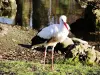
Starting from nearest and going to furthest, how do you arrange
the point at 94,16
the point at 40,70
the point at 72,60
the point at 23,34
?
the point at 40,70 < the point at 72,60 < the point at 23,34 < the point at 94,16

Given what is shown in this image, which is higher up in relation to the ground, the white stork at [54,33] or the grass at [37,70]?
the white stork at [54,33]

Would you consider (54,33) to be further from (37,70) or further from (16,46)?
(16,46)

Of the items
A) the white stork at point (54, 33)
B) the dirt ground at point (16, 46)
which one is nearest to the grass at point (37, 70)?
the white stork at point (54, 33)

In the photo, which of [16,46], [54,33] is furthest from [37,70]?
Answer: [16,46]

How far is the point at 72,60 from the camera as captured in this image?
12.2 meters

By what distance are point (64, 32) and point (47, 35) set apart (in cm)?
53

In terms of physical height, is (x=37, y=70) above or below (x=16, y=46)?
above

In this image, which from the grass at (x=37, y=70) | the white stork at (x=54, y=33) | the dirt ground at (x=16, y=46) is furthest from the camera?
the dirt ground at (x=16, y=46)

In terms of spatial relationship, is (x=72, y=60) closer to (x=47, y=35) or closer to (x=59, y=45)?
(x=47, y=35)

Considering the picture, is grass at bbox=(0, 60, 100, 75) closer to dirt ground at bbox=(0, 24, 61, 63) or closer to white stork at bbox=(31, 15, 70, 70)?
white stork at bbox=(31, 15, 70, 70)

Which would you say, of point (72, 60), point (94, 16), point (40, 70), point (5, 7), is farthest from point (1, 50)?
point (5, 7)

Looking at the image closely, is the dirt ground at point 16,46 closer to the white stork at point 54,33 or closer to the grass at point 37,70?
the white stork at point 54,33

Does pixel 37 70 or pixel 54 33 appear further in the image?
pixel 54 33

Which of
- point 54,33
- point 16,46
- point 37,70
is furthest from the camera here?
point 16,46
